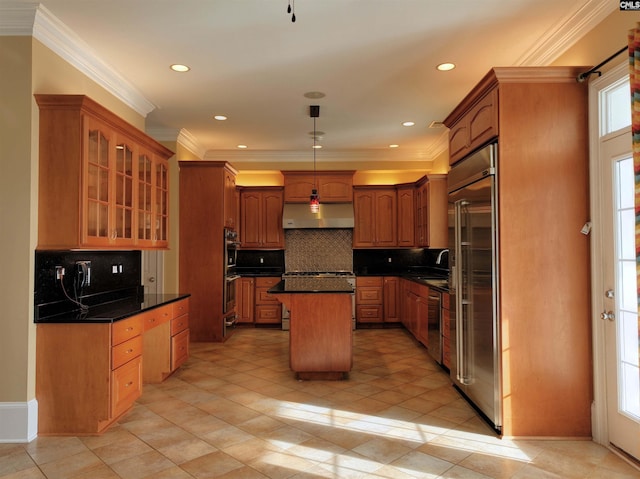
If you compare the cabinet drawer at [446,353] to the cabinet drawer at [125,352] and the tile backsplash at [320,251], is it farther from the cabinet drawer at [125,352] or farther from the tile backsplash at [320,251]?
the tile backsplash at [320,251]

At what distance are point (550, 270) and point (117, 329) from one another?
10.3 ft

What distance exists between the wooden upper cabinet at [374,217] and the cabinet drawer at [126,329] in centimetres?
443

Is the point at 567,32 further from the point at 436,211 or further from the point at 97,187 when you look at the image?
the point at 97,187

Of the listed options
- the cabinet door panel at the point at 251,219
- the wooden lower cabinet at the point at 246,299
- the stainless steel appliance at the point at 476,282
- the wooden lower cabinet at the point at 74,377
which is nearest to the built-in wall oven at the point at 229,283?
the wooden lower cabinet at the point at 246,299

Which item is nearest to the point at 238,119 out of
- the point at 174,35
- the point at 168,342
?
the point at 174,35

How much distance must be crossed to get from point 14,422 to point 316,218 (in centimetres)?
491

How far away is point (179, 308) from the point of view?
443 centimetres

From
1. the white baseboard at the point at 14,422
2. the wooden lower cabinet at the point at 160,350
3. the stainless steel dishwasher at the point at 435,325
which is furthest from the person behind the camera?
the stainless steel dishwasher at the point at 435,325

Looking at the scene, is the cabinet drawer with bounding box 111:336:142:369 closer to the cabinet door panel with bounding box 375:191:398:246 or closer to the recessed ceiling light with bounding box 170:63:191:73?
the recessed ceiling light with bounding box 170:63:191:73

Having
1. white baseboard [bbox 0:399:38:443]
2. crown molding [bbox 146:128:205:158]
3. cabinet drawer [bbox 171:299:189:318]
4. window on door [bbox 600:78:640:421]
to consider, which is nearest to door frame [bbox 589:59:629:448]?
window on door [bbox 600:78:640:421]

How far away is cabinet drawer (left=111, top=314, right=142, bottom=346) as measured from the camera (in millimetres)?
3018

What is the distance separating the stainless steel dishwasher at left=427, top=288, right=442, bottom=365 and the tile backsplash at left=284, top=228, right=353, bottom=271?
8.46ft

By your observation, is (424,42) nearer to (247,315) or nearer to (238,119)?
(238,119)

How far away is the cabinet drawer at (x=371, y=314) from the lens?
6996 millimetres
